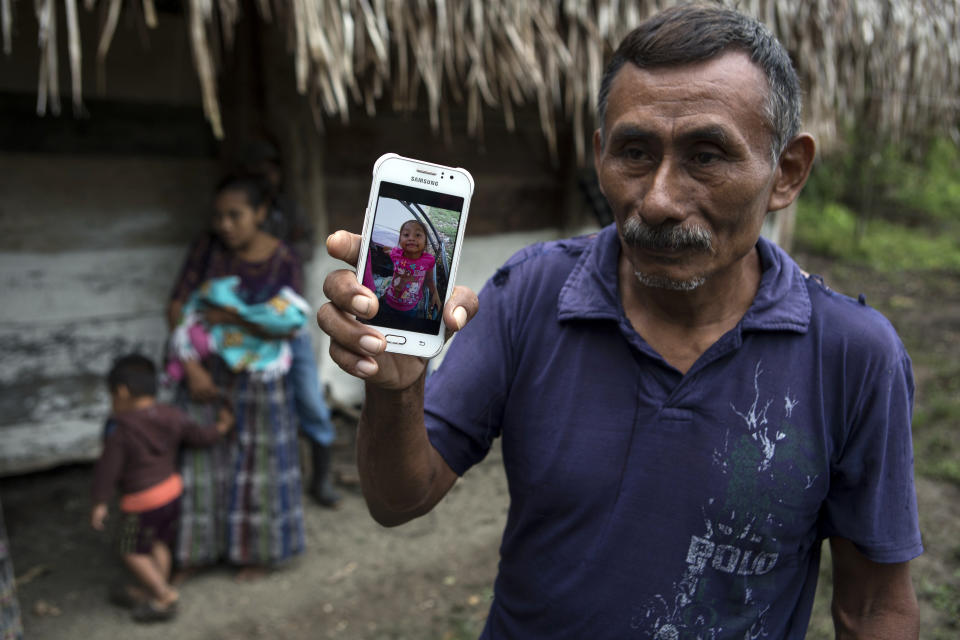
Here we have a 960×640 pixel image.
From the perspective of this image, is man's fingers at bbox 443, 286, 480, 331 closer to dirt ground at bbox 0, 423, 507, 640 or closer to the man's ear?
the man's ear

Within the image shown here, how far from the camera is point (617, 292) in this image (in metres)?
1.23

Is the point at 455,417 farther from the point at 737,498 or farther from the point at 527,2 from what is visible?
the point at 527,2

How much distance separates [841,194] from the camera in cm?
1379

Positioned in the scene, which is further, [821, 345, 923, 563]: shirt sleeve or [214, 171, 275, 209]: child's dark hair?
[214, 171, 275, 209]: child's dark hair

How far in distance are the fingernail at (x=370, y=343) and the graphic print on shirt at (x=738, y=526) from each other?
0.53m

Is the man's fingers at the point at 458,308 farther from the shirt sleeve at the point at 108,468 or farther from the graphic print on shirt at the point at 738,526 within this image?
the shirt sleeve at the point at 108,468

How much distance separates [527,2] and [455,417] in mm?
2451

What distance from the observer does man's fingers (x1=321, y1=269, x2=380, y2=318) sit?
929mm

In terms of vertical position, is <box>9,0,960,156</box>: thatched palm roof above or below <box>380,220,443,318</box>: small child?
above

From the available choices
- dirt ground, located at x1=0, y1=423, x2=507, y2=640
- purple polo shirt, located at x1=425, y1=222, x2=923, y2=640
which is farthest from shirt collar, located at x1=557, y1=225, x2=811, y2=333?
dirt ground, located at x1=0, y1=423, x2=507, y2=640

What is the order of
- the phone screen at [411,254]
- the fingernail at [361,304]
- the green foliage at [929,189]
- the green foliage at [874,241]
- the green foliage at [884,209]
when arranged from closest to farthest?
the fingernail at [361,304] < the phone screen at [411,254] < the green foliage at [874,241] < the green foliage at [884,209] < the green foliage at [929,189]

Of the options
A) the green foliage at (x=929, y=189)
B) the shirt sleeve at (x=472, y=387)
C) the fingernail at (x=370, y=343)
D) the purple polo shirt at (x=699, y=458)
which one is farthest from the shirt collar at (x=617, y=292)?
the green foliage at (x=929, y=189)

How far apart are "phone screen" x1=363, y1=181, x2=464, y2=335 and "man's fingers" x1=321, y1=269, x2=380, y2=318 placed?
0.22 ft

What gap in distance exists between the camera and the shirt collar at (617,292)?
1.16m
